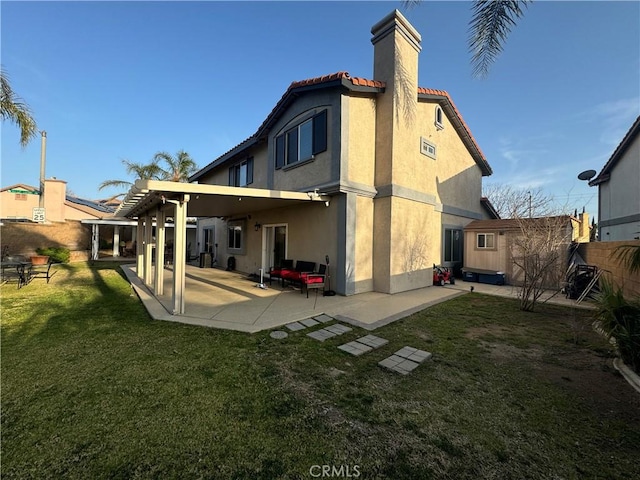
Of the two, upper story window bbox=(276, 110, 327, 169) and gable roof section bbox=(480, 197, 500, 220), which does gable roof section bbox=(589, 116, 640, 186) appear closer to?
gable roof section bbox=(480, 197, 500, 220)

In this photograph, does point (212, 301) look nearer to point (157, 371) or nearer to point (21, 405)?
point (157, 371)

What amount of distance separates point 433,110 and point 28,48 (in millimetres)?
15548

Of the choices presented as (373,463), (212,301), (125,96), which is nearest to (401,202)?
(212,301)

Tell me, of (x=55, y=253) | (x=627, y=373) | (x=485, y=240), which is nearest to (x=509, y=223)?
(x=485, y=240)

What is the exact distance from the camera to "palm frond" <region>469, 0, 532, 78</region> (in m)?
4.38

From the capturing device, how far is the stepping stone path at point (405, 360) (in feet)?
13.6

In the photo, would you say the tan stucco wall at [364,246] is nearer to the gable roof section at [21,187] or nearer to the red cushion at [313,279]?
the red cushion at [313,279]

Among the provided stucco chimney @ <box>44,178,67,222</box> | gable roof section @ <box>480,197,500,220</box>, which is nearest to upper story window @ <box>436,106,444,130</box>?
gable roof section @ <box>480,197,500,220</box>

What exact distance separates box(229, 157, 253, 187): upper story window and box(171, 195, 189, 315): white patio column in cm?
852

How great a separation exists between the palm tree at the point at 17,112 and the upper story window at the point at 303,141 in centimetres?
917

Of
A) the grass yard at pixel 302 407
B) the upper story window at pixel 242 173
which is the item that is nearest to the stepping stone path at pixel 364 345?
the grass yard at pixel 302 407

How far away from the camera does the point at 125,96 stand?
49.0ft

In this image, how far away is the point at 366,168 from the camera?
9586 mm

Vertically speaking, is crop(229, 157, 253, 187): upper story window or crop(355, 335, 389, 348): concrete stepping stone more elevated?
crop(229, 157, 253, 187): upper story window
